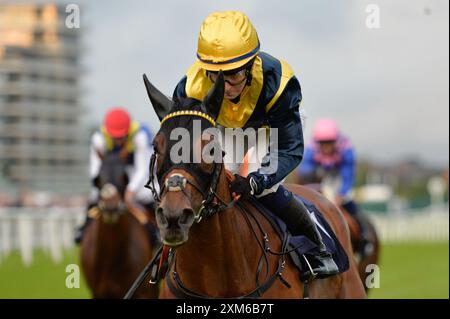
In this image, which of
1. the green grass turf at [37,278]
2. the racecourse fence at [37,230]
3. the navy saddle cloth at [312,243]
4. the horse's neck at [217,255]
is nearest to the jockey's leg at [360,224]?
the green grass turf at [37,278]

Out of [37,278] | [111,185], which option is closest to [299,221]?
→ [111,185]

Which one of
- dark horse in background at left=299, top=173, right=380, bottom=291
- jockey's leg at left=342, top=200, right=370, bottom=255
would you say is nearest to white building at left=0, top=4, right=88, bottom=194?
dark horse in background at left=299, top=173, right=380, bottom=291

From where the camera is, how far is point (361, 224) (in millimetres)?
10297

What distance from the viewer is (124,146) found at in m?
9.57

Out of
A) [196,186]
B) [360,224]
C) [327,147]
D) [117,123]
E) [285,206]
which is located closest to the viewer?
[196,186]

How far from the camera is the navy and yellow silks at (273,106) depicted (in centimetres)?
481

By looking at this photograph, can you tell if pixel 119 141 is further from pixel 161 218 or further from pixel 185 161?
pixel 161 218

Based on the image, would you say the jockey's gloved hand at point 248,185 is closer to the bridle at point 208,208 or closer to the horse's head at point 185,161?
the bridle at point 208,208

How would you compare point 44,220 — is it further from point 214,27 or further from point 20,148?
point 214,27

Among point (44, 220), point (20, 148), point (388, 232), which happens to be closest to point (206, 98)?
point (44, 220)

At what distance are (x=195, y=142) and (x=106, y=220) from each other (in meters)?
4.60

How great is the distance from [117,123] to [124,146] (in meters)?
0.30

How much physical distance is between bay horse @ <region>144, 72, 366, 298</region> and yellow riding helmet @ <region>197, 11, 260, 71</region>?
0.23 m
